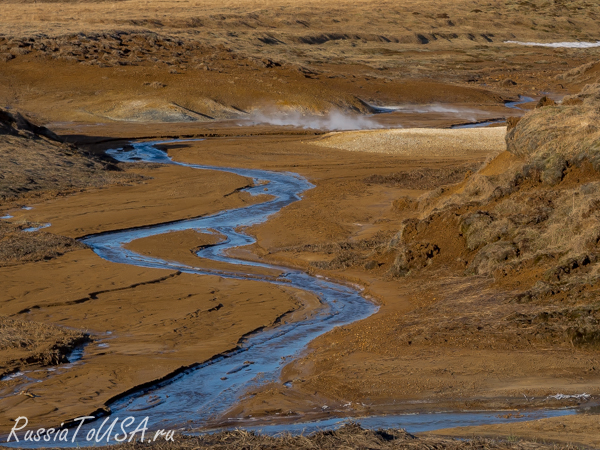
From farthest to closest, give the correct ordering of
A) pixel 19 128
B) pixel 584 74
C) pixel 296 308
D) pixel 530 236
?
pixel 584 74 < pixel 19 128 < pixel 530 236 < pixel 296 308

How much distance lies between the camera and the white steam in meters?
43.7

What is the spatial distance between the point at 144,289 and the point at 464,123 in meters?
34.3

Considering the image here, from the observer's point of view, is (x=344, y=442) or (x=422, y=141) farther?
(x=422, y=141)

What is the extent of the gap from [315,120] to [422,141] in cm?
1148

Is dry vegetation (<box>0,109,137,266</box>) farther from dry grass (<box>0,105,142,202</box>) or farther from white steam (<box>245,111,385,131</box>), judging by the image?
white steam (<box>245,111,385,131</box>)

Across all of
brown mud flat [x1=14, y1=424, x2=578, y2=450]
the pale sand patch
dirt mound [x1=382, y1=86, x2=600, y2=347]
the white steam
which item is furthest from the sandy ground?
the white steam

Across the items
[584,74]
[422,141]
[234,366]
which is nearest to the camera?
[234,366]

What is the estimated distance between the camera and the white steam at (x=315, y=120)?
43688 millimetres

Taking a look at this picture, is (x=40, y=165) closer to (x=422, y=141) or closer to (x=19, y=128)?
(x=19, y=128)

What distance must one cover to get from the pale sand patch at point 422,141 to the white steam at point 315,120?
7262 millimetres

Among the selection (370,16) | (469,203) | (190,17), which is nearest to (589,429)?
(469,203)

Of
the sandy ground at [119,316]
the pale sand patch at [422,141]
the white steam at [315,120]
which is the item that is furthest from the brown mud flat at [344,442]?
the white steam at [315,120]

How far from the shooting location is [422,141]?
113 ft

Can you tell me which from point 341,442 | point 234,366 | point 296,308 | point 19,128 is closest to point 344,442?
point 341,442
